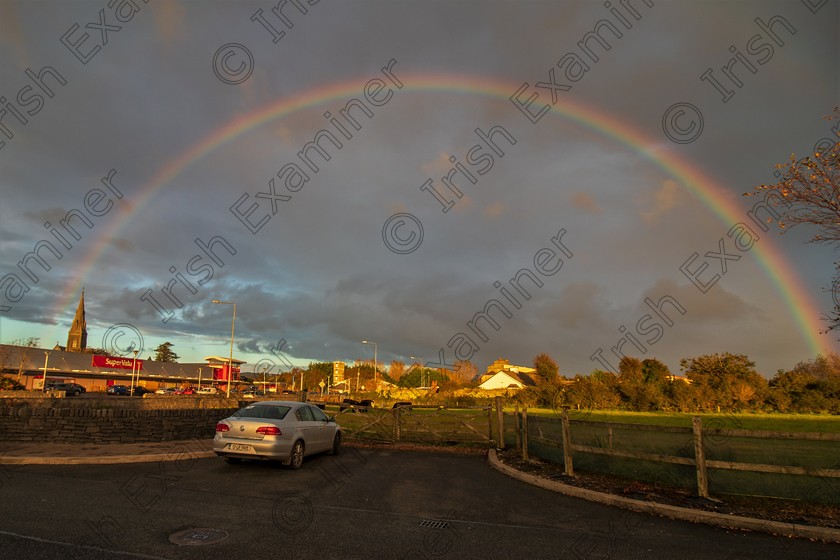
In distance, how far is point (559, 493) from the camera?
970 cm

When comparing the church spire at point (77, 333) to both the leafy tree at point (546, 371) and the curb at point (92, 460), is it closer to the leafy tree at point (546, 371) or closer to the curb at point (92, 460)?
the leafy tree at point (546, 371)

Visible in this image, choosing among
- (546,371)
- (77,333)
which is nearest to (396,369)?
(546,371)

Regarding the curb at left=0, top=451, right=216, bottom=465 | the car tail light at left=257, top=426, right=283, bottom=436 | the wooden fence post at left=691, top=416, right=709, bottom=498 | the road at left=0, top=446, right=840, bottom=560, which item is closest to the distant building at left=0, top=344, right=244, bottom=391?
the curb at left=0, top=451, right=216, bottom=465

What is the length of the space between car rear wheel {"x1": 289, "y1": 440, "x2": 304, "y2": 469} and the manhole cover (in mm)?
5531

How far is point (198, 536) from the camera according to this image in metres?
6.34

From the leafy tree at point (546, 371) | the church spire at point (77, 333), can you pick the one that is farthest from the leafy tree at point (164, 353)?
the leafy tree at point (546, 371)

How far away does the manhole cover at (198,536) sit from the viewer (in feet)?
20.0

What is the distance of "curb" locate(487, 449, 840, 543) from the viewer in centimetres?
665

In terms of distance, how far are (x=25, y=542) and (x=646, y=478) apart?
10.4 meters

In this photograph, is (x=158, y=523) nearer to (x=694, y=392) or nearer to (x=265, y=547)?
(x=265, y=547)

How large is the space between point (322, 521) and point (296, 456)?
5.38 meters

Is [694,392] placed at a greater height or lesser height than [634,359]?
lesser

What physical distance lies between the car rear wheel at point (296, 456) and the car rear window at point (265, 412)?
78 centimetres

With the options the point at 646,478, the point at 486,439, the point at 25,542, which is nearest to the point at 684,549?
the point at 646,478
